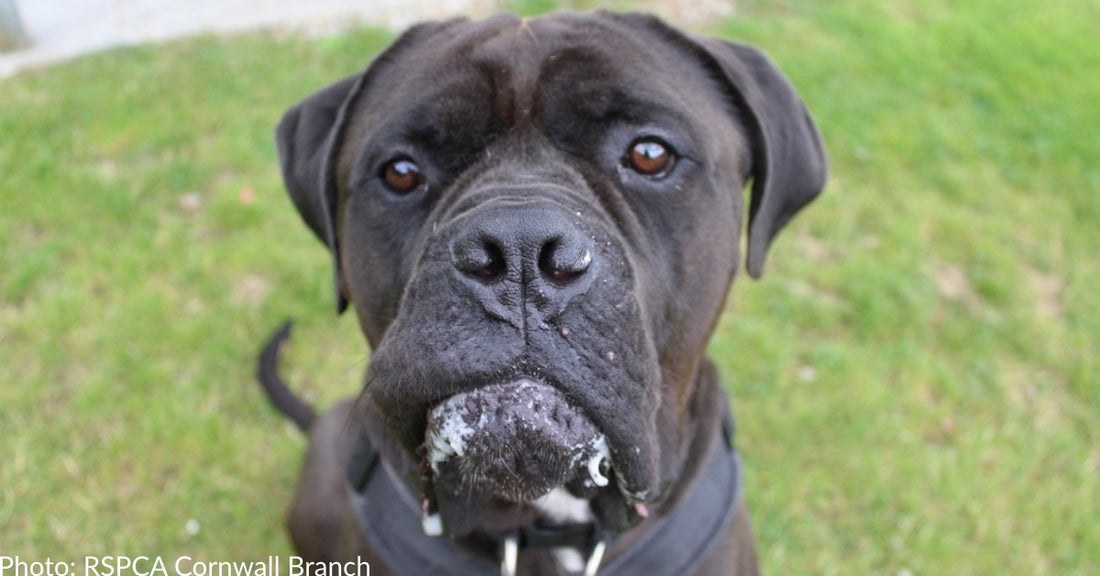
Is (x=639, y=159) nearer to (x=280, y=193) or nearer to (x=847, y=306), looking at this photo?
(x=847, y=306)

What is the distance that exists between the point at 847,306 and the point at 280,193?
3.39m

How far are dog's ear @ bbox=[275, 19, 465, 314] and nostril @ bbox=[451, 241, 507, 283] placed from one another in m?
0.89

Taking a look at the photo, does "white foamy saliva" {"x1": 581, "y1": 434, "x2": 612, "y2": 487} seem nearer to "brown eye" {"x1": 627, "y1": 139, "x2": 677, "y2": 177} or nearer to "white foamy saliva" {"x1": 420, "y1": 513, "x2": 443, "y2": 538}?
"white foamy saliva" {"x1": 420, "y1": 513, "x2": 443, "y2": 538}

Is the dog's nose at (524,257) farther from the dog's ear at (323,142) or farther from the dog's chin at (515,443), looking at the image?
the dog's ear at (323,142)

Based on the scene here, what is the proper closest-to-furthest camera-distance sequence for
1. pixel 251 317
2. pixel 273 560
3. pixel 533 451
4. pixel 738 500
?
pixel 533 451 → pixel 738 500 → pixel 273 560 → pixel 251 317

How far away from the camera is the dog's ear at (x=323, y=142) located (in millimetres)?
2246

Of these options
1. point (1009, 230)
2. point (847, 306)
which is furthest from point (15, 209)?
point (1009, 230)

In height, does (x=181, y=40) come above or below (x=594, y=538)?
below

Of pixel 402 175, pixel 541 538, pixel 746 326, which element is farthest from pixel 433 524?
pixel 746 326

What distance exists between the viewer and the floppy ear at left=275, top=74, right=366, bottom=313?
7.36 ft

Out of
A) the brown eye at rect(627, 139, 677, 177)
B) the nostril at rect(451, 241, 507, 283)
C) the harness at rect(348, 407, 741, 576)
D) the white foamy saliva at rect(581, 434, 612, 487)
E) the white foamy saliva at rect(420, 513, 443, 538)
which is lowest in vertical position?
the harness at rect(348, 407, 741, 576)

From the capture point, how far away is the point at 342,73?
19.2 feet

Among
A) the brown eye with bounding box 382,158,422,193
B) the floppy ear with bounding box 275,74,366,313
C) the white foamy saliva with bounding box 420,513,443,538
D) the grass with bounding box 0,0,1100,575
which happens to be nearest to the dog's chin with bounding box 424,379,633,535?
the white foamy saliva with bounding box 420,513,443,538

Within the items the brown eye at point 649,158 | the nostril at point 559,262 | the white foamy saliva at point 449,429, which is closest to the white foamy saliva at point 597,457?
the white foamy saliva at point 449,429
